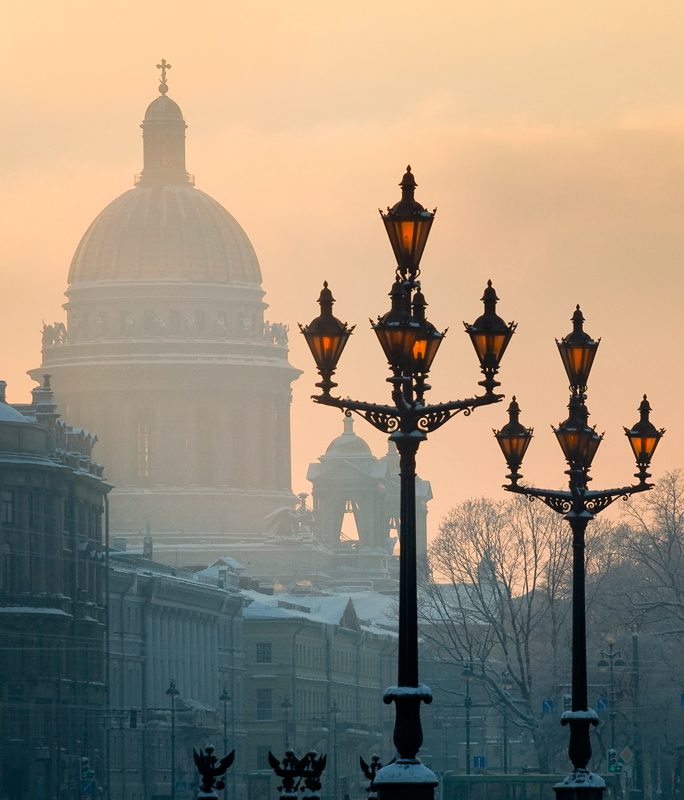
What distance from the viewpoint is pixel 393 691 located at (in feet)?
85.6

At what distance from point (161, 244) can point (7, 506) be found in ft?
297

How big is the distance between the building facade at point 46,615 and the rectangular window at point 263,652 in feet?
108

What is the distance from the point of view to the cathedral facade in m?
182

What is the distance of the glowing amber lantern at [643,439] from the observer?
35250 millimetres

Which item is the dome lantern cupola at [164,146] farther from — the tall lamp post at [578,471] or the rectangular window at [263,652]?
the tall lamp post at [578,471]

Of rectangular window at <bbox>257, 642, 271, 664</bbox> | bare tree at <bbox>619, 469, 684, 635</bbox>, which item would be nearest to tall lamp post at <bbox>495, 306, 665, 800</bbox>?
bare tree at <bbox>619, 469, 684, 635</bbox>

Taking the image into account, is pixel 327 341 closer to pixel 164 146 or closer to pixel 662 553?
pixel 662 553

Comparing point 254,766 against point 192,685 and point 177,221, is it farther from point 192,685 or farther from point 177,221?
point 177,221

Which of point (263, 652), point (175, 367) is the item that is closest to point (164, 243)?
point (175, 367)

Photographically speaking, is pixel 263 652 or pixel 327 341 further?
pixel 263 652

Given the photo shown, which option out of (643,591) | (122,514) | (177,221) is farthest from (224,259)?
(643,591)

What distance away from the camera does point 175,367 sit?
604ft

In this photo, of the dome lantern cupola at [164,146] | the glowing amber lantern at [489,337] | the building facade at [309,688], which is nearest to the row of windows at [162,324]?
Result: the dome lantern cupola at [164,146]

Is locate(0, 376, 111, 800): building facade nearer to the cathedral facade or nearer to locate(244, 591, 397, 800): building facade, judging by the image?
locate(244, 591, 397, 800): building facade
